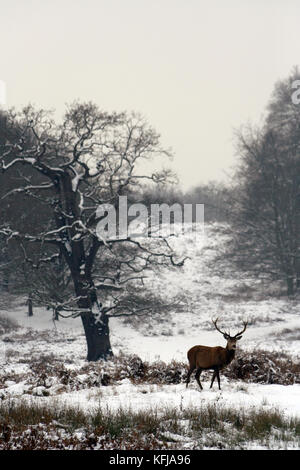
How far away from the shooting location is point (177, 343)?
927 inches

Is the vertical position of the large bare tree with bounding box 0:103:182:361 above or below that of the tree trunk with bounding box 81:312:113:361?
above

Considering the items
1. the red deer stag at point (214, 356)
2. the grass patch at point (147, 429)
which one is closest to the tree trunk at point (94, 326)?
the red deer stag at point (214, 356)

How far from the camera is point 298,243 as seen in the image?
28.8m

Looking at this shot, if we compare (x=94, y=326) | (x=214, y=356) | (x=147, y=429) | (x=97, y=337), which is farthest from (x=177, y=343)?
(x=147, y=429)

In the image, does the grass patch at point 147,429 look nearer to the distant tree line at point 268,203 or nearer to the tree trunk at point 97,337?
the tree trunk at point 97,337

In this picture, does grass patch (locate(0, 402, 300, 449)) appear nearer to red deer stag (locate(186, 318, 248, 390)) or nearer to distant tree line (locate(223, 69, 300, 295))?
red deer stag (locate(186, 318, 248, 390))

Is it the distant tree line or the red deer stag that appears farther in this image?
the distant tree line

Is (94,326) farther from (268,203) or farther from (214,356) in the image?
(268,203)

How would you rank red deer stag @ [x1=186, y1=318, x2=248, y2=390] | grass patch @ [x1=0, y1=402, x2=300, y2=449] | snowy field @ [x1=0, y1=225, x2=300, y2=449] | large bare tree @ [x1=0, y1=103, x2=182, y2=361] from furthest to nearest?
1. large bare tree @ [x1=0, y1=103, x2=182, y2=361]
2. red deer stag @ [x1=186, y1=318, x2=248, y2=390]
3. snowy field @ [x1=0, y1=225, x2=300, y2=449]
4. grass patch @ [x1=0, y1=402, x2=300, y2=449]

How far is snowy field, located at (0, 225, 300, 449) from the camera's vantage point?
8.73 meters

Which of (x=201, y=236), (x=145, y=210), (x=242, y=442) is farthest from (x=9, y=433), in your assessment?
(x=201, y=236)

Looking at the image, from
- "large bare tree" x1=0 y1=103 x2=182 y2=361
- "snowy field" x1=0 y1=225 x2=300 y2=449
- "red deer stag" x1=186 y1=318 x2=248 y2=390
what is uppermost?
"large bare tree" x1=0 y1=103 x2=182 y2=361

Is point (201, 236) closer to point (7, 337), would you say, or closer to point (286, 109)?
point (286, 109)

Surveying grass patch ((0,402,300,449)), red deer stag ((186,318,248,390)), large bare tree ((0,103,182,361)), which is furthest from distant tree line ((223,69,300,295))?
grass patch ((0,402,300,449))
